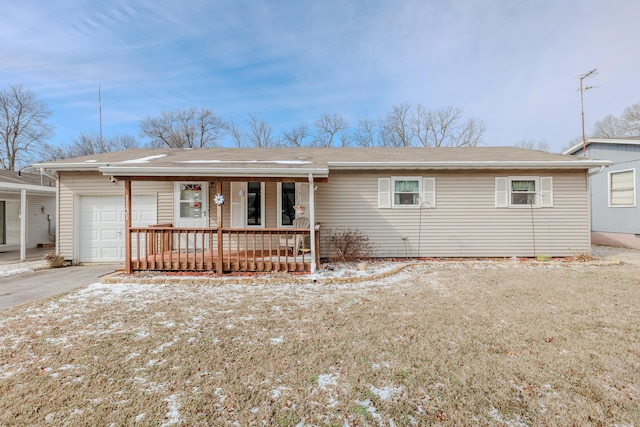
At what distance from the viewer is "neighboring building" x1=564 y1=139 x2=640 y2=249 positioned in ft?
33.6

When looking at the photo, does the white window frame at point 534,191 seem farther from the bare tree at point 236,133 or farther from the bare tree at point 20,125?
the bare tree at point 20,125

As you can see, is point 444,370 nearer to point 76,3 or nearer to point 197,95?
point 76,3

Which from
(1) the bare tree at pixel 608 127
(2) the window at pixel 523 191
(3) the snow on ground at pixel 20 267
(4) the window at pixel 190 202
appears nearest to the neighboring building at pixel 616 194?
(2) the window at pixel 523 191

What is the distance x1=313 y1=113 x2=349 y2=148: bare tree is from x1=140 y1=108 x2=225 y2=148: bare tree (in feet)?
32.9

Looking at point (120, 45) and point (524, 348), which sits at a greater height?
point (120, 45)

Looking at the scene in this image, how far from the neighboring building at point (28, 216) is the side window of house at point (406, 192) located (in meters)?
12.0

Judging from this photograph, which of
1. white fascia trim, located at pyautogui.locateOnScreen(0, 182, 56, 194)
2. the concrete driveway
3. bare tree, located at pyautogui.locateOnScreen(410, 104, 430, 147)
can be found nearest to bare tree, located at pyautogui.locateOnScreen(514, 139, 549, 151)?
bare tree, located at pyautogui.locateOnScreen(410, 104, 430, 147)

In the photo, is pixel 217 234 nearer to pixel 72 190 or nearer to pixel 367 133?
pixel 72 190

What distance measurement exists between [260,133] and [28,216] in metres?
19.9

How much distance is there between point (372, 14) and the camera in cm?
1093

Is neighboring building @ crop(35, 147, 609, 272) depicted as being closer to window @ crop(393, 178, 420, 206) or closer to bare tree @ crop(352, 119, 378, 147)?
window @ crop(393, 178, 420, 206)

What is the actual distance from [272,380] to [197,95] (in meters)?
24.9

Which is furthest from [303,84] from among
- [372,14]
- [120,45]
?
[120,45]

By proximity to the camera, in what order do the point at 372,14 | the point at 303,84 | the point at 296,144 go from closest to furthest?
the point at 372,14
the point at 303,84
the point at 296,144
